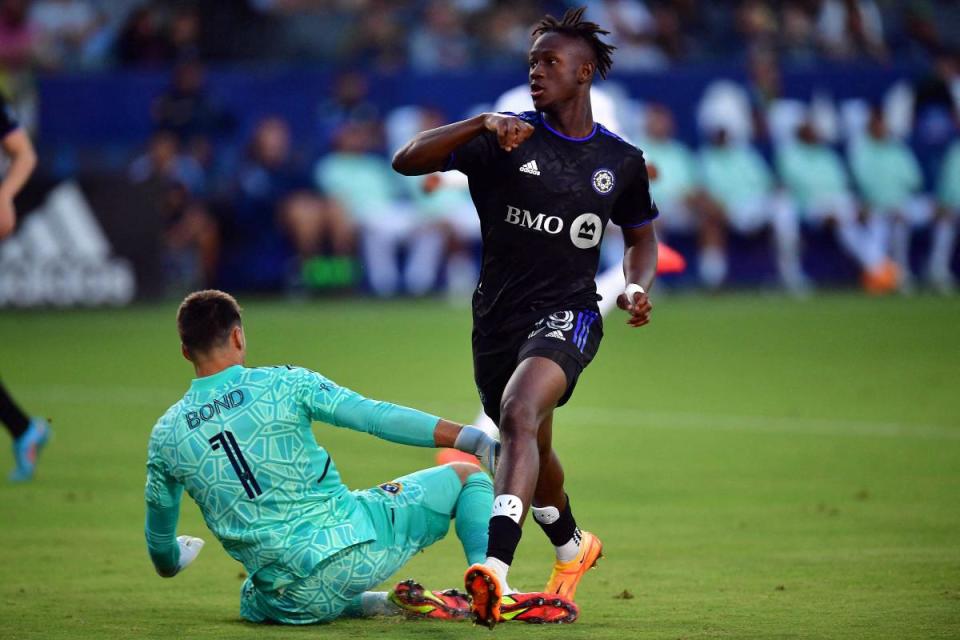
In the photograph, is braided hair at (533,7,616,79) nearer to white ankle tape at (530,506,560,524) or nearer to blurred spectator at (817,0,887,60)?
white ankle tape at (530,506,560,524)

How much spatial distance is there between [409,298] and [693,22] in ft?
24.4

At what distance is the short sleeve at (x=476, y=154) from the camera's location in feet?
22.4

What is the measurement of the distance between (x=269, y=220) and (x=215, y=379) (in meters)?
18.7

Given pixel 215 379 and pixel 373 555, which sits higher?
pixel 215 379

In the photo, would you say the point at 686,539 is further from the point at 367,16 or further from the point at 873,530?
the point at 367,16

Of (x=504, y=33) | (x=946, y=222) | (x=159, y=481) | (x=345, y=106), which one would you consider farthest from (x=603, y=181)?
(x=946, y=222)

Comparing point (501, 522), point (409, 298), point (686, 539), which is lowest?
point (409, 298)

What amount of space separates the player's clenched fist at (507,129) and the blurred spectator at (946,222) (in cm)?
2103

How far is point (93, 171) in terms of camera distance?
73.8ft

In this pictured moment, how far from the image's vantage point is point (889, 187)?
26484mm

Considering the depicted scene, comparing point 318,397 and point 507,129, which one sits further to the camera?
point 507,129

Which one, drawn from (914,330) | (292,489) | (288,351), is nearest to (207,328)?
(292,489)

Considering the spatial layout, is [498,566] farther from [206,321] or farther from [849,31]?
[849,31]

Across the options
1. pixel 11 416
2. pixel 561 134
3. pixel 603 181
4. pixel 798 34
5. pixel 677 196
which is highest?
pixel 798 34
